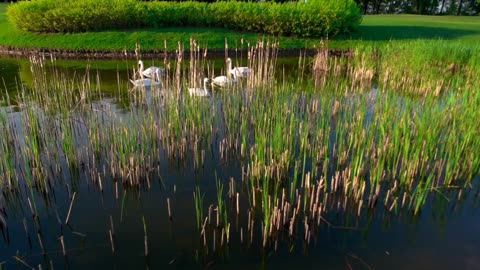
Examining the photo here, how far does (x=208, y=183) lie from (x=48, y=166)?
2.95 meters

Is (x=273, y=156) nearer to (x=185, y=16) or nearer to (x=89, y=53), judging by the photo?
(x=89, y=53)

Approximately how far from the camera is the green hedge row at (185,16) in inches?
873

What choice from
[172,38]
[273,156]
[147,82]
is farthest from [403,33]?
[273,156]

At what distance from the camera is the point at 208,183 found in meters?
6.71

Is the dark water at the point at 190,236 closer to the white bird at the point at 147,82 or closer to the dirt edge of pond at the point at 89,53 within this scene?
the white bird at the point at 147,82

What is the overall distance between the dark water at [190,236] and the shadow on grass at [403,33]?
19.3 meters

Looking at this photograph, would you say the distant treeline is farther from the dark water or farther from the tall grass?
the dark water

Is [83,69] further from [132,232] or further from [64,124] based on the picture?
[132,232]

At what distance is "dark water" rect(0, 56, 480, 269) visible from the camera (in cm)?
483

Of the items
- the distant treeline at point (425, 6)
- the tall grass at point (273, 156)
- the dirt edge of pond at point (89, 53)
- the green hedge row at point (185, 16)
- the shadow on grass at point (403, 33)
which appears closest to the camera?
the tall grass at point (273, 156)

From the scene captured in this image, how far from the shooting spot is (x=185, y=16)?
962 inches

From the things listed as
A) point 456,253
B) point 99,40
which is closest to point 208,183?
point 456,253

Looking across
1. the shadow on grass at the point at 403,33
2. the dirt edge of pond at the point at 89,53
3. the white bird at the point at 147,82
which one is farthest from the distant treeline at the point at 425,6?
the white bird at the point at 147,82

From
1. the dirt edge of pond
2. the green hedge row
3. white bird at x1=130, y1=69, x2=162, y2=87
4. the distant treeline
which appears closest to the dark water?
white bird at x1=130, y1=69, x2=162, y2=87
